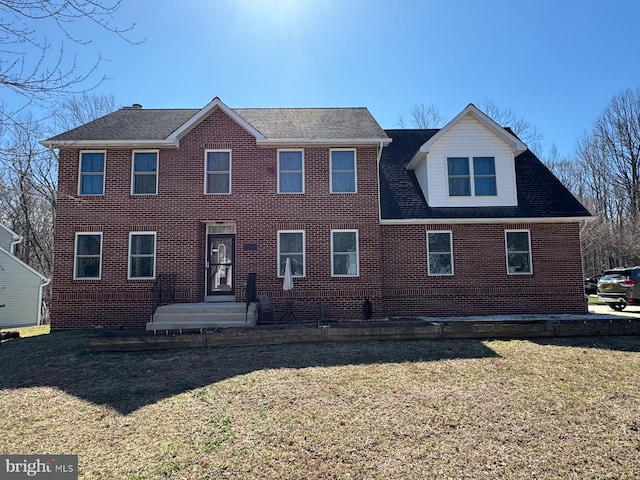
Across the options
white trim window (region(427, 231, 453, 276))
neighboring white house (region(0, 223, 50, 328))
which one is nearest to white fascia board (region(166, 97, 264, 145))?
white trim window (region(427, 231, 453, 276))

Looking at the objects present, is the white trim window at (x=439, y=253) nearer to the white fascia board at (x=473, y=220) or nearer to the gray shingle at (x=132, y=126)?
the white fascia board at (x=473, y=220)

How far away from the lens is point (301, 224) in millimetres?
12055

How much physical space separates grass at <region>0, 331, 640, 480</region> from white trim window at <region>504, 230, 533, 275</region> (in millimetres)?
4905

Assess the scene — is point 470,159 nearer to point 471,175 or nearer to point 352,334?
point 471,175

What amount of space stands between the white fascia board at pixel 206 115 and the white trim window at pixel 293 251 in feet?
11.1

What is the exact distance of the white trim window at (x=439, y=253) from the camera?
41.1 ft

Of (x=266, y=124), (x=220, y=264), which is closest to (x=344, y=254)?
(x=220, y=264)

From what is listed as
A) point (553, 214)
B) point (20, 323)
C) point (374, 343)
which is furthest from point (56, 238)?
point (553, 214)

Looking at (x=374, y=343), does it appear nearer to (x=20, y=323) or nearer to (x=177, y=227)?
(x=177, y=227)

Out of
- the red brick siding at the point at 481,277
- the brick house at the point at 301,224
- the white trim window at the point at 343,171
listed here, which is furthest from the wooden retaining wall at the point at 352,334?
the white trim window at the point at 343,171

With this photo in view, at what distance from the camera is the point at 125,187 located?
11.9 metres

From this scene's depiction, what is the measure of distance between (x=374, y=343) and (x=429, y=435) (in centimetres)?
428

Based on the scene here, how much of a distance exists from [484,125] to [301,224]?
25.1ft

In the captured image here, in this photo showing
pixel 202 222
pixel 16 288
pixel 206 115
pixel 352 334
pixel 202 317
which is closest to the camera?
pixel 352 334
